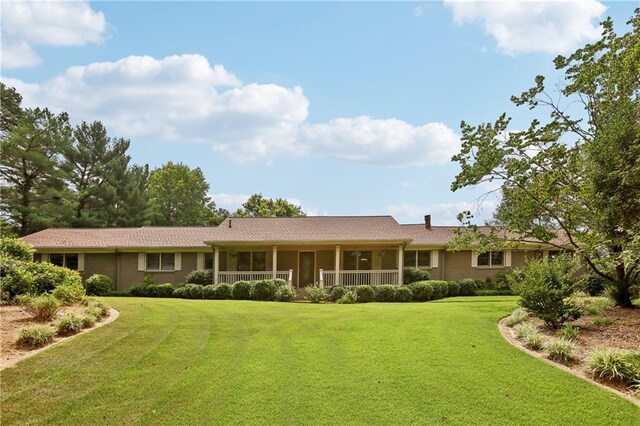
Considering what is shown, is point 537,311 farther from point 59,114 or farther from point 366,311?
point 59,114

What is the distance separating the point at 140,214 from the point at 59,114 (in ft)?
35.2

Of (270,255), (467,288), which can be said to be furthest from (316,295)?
(467,288)

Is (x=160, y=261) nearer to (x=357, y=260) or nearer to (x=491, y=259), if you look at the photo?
(x=357, y=260)

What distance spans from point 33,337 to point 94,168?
113 feet

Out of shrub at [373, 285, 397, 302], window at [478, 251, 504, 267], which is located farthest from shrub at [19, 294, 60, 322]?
window at [478, 251, 504, 267]

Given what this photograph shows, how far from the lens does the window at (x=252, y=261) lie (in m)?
24.6

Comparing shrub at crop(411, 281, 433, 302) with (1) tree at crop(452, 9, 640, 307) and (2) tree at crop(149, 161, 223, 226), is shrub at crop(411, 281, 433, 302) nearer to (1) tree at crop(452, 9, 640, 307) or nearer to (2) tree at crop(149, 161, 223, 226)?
(1) tree at crop(452, 9, 640, 307)

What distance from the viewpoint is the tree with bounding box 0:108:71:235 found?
106ft

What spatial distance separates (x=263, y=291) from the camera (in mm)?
19797

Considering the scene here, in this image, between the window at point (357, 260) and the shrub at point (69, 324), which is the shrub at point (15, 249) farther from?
the window at point (357, 260)

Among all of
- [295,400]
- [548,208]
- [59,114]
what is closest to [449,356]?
[295,400]

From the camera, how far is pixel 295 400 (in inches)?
251

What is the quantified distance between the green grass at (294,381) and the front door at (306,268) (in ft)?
46.1

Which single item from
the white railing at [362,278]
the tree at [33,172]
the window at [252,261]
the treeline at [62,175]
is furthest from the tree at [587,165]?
the tree at [33,172]
